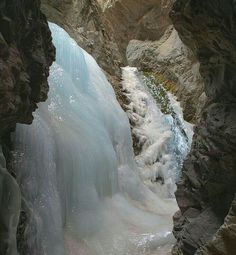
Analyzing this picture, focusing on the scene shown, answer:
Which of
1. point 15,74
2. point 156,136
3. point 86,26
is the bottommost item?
point 156,136

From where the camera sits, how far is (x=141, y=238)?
183 inches

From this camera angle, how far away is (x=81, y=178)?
17.5 ft

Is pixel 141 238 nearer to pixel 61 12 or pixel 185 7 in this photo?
pixel 185 7

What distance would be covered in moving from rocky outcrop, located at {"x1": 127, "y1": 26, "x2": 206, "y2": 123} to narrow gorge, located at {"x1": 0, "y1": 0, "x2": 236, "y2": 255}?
8 cm

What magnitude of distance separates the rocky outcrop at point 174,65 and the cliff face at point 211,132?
588 cm

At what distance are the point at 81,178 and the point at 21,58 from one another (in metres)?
2.42

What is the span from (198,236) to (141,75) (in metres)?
8.09

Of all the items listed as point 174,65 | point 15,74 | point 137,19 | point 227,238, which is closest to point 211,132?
point 227,238

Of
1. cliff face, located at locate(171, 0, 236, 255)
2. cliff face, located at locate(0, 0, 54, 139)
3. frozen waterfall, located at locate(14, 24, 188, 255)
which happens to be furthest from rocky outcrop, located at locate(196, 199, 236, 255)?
cliff face, located at locate(0, 0, 54, 139)

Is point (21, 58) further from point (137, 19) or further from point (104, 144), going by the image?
point (137, 19)

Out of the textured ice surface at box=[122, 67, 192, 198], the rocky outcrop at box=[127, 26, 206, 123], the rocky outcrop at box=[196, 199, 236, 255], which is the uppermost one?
the rocky outcrop at box=[196, 199, 236, 255]

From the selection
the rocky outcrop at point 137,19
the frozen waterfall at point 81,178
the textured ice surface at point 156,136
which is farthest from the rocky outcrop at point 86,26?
the rocky outcrop at point 137,19

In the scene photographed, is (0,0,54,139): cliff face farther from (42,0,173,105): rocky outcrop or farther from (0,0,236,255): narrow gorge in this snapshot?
(42,0,173,105): rocky outcrop

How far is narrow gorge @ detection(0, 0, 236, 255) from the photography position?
3.12 m
